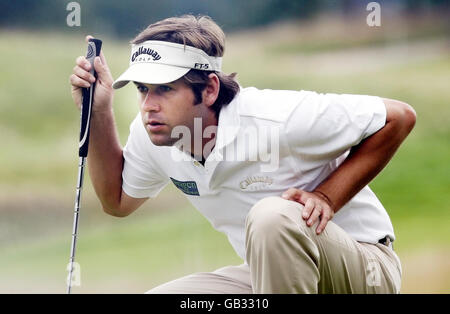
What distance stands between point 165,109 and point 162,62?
0.41 ft

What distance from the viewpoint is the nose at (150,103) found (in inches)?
73.9

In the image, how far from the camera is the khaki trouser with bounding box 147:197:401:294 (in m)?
1.56

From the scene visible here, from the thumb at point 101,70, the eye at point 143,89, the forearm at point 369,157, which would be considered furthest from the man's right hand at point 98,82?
the forearm at point 369,157

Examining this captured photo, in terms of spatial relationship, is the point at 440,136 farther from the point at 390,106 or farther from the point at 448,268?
the point at 390,106

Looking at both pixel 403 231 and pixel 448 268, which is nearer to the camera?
pixel 448 268

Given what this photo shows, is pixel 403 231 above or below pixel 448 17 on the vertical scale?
below

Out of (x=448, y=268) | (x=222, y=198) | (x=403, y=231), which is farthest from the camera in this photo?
(x=403, y=231)

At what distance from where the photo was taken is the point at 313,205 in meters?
1.67

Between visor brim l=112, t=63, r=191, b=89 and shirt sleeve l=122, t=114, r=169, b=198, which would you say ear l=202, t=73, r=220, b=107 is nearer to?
visor brim l=112, t=63, r=191, b=89

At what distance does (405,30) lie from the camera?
7.13 meters

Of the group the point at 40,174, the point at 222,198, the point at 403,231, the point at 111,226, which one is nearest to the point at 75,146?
the point at 40,174

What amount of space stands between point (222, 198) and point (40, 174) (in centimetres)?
516

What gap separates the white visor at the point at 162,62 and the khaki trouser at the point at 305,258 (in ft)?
1.54

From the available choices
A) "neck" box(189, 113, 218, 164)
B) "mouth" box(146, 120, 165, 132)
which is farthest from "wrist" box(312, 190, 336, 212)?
"mouth" box(146, 120, 165, 132)
